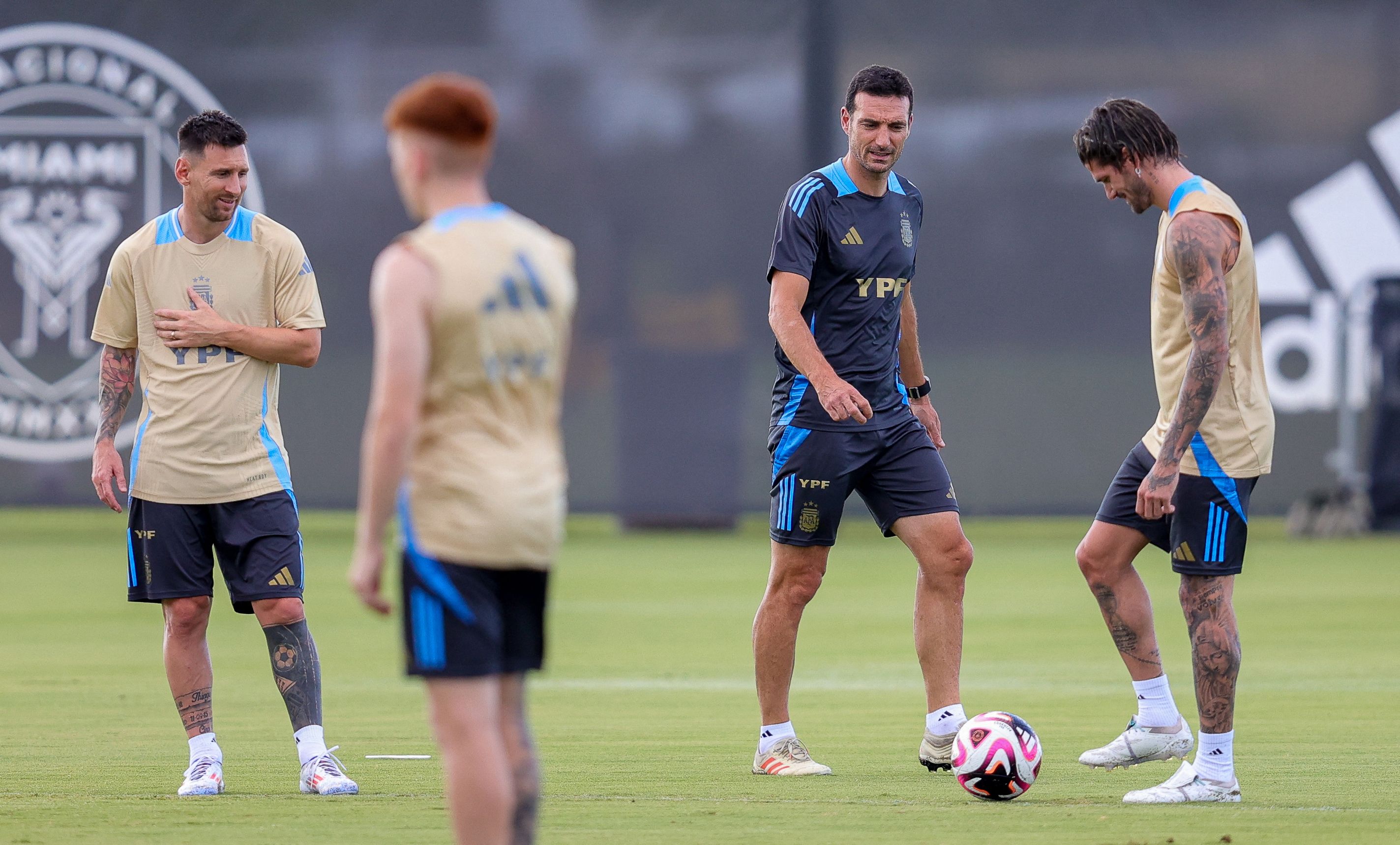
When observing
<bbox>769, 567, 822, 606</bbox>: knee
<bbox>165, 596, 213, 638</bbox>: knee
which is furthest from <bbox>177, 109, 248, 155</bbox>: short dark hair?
<bbox>769, 567, 822, 606</bbox>: knee

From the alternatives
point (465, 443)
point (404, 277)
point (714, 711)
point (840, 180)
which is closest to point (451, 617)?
point (465, 443)

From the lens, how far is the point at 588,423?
15875 millimetres

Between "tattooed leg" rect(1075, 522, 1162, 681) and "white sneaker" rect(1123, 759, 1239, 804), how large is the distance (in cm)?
57

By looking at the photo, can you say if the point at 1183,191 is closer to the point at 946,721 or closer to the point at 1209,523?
the point at 1209,523

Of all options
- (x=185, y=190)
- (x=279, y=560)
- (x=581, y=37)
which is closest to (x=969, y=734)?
Answer: (x=279, y=560)

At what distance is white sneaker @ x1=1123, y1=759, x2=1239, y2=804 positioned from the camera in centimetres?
517

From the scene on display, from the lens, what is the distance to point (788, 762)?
19.1ft

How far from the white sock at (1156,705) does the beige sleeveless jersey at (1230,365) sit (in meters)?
0.87

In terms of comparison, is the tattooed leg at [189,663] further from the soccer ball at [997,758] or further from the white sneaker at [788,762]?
→ the soccer ball at [997,758]

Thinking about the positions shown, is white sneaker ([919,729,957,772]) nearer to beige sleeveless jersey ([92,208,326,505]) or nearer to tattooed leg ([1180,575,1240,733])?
tattooed leg ([1180,575,1240,733])

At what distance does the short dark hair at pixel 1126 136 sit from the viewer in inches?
205

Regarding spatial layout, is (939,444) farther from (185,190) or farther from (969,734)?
(185,190)

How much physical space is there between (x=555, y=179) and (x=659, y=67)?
4.66 feet

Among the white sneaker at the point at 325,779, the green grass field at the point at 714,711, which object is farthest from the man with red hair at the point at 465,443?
the white sneaker at the point at 325,779
